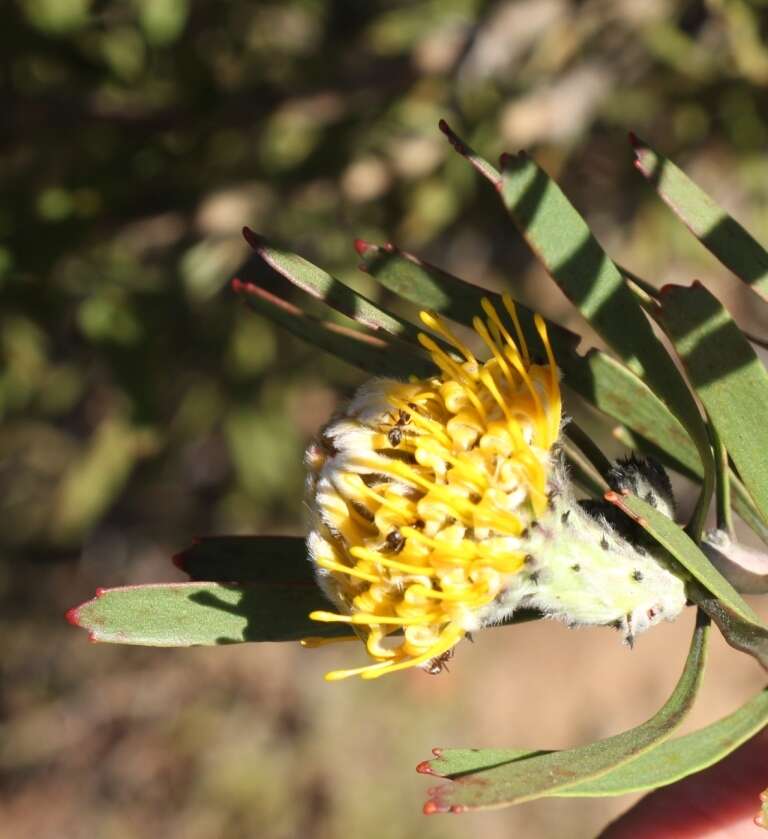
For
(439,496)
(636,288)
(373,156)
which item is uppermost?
(636,288)

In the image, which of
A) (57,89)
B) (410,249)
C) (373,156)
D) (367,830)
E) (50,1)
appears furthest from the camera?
(367,830)

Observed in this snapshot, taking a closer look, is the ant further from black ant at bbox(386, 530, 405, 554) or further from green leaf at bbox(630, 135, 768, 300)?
green leaf at bbox(630, 135, 768, 300)

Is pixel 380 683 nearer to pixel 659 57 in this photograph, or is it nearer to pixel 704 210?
pixel 659 57

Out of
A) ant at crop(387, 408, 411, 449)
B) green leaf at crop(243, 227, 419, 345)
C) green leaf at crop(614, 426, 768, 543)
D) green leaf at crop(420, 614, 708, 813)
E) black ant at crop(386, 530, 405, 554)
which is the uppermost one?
green leaf at crop(614, 426, 768, 543)

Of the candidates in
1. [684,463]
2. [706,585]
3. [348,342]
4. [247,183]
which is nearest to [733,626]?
[706,585]

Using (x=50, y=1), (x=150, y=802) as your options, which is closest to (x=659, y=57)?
(x=50, y=1)

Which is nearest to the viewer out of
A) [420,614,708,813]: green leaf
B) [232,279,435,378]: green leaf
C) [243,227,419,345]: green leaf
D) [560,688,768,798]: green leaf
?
[420,614,708,813]: green leaf

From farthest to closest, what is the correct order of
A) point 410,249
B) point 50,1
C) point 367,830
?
point 367,830, point 410,249, point 50,1

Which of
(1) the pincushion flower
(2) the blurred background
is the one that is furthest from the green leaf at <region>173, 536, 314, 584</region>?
(2) the blurred background
